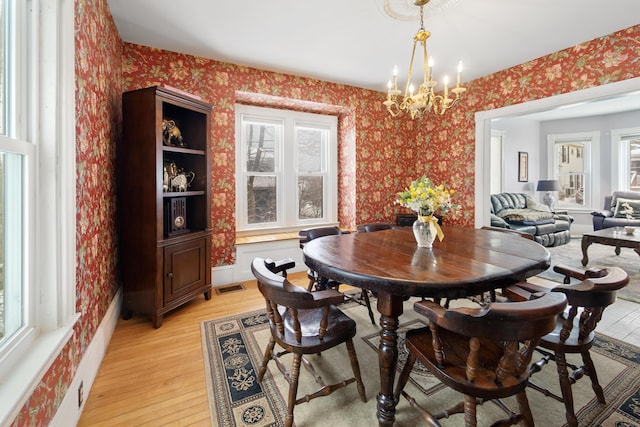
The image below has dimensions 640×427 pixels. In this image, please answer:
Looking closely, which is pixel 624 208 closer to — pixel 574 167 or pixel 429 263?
pixel 574 167

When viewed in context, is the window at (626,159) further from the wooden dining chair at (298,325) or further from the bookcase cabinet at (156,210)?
the bookcase cabinet at (156,210)

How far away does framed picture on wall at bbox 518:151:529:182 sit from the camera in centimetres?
743

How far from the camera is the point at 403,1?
234cm

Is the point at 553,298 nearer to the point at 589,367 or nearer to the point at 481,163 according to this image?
the point at 589,367

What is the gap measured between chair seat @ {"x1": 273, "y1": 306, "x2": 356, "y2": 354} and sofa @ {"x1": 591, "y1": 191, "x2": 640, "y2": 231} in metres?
6.88

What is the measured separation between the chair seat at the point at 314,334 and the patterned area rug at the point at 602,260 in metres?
3.45

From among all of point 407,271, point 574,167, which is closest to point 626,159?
point 574,167

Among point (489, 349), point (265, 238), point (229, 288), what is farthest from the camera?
point (265, 238)

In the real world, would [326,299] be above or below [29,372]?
above

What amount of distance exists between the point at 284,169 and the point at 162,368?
2957 millimetres

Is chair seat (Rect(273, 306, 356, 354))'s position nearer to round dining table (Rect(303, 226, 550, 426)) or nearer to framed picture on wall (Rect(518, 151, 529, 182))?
round dining table (Rect(303, 226, 550, 426))

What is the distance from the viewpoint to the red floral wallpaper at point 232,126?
1783 millimetres

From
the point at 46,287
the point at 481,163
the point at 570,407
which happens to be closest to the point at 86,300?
the point at 46,287

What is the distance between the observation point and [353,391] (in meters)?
1.75
